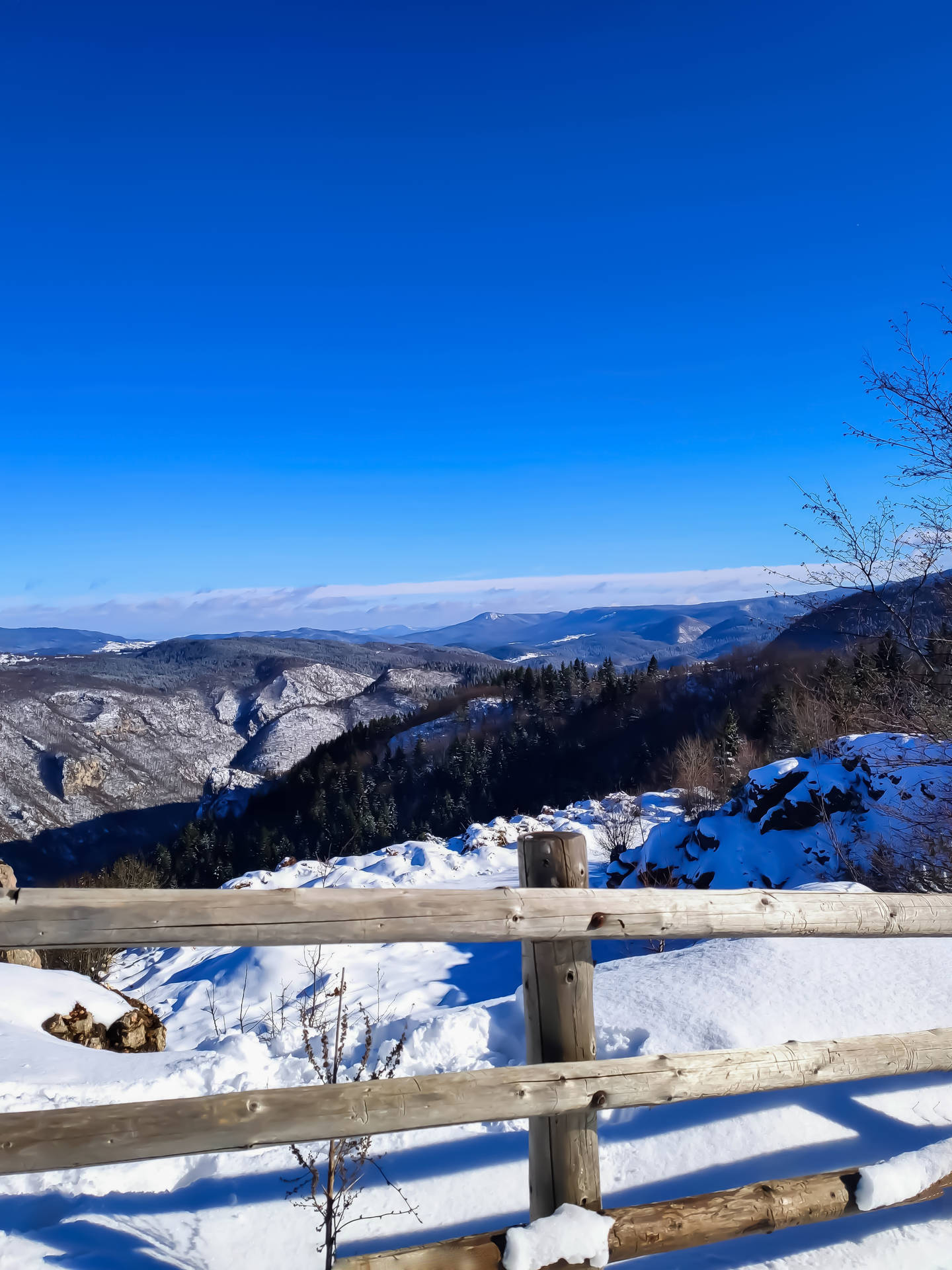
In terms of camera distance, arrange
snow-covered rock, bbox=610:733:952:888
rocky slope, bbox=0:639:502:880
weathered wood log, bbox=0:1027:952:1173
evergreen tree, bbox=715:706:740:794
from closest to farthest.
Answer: weathered wood log, bbox=0:1027:952:1173 → snow-covered rock, bbox=610:733:952:888 → evergreen tree, bbox=715:706:740:794 → rocky slope, bbox=0:639:502:880

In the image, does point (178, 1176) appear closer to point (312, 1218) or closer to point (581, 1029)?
point (312, 1218)

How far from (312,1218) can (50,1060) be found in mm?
2835

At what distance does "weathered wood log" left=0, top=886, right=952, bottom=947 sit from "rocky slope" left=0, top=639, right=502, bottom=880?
424 ft

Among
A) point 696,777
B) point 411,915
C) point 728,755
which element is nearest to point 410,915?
point 411,915

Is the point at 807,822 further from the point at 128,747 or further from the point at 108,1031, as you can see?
the point at 128,747

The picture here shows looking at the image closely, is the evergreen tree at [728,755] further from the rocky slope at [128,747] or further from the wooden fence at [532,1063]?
the rocky slope at [128,747]

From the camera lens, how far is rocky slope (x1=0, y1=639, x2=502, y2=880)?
5266 inches

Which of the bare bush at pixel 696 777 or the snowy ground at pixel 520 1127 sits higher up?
the snowy ground at pixel 520 1127

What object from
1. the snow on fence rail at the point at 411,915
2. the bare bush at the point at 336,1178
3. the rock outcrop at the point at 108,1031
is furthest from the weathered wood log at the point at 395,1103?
the rock outcrop at the point at 108,1031

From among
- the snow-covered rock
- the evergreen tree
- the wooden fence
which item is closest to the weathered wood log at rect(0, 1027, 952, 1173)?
the wooden fence

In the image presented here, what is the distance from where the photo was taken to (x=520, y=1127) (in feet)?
13.7

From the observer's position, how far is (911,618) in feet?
32.4

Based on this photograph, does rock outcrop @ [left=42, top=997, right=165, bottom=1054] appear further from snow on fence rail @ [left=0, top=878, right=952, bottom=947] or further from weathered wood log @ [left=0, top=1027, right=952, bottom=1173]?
snow on fence rail @ [left=0, top=878, right=952, bottom=947]

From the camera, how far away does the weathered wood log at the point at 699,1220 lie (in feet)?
8.82
